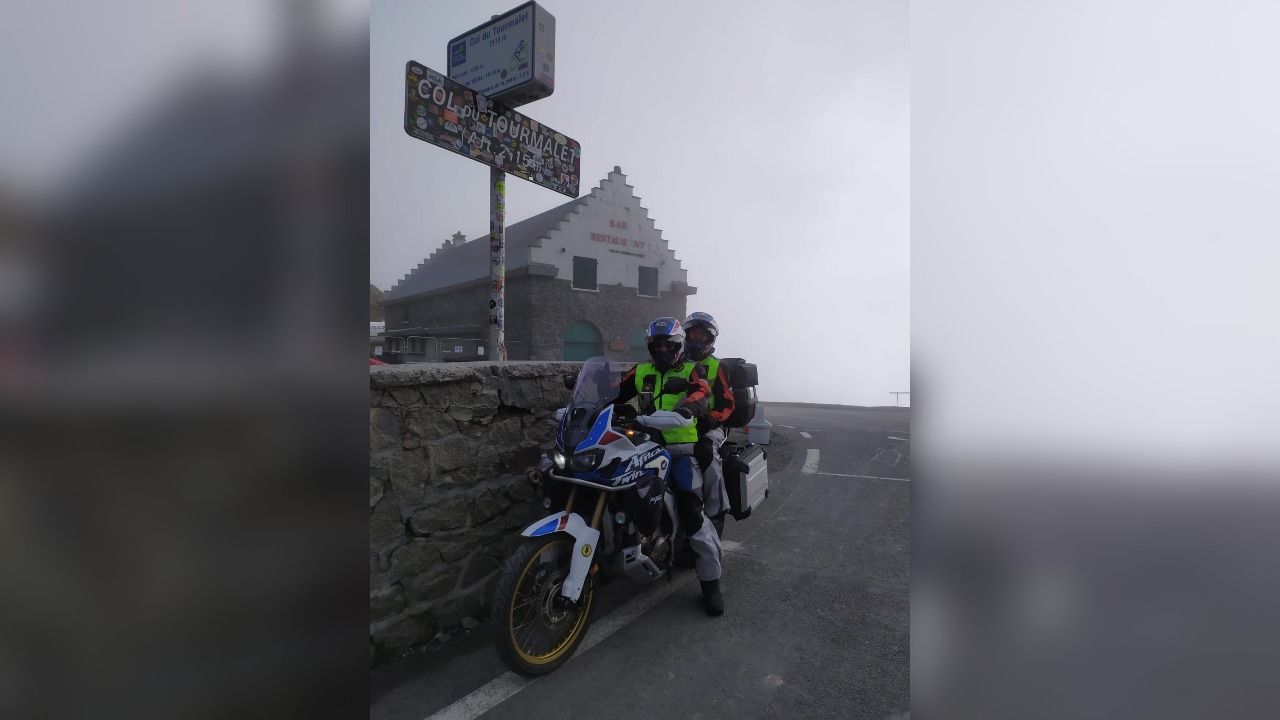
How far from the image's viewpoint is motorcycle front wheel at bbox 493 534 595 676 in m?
2.40

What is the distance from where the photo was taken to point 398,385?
2.62 metres

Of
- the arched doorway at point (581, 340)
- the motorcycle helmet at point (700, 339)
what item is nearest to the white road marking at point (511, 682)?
the motorcycle helmet at point (700, 339)

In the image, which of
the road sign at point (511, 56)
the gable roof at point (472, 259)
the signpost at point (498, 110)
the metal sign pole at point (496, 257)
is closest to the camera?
the signpost at point (498, 110)

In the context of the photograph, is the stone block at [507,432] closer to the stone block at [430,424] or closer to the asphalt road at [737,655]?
the stone block at [430,424]

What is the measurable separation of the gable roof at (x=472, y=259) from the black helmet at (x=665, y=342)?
15.4m

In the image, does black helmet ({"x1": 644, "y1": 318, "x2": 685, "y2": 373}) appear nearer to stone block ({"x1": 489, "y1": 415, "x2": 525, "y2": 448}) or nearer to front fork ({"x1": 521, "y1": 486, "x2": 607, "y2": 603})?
stone block ({"x1": 489, "y1": 415, "x2": 525, "y2": 448})

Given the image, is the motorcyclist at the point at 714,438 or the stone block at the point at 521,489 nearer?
the stone block at the point at 521,489

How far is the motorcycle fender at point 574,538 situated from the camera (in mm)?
2559
